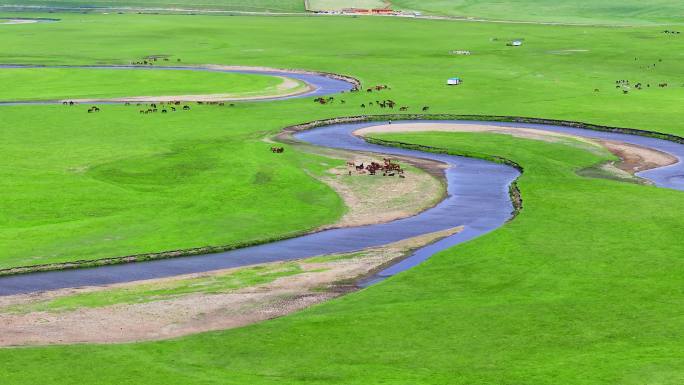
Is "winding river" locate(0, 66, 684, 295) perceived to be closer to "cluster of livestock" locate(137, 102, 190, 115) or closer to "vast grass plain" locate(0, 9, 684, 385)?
"vast grass plain" locate(0, 9, 684, 385)

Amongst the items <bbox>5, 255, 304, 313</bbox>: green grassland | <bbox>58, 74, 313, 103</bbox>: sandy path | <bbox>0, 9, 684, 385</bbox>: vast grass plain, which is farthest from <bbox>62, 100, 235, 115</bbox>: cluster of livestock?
<bbox>5, 255, 304, 313</bbox>: green grassland

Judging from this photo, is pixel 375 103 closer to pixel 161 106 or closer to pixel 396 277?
pixel 161 106

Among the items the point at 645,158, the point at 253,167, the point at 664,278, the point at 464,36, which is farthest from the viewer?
the point at 464,36

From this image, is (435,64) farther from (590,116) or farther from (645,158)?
(645,158)

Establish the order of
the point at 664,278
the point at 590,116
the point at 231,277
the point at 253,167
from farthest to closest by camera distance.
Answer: the point at 590,116 → the point at 253,167 → the point at 231,277 → the point at 664,278

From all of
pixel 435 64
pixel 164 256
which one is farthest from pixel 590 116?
pixel 164 256

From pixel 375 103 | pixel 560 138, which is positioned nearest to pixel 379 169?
pixel 560 138

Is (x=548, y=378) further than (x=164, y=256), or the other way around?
(x=164, y=256)
